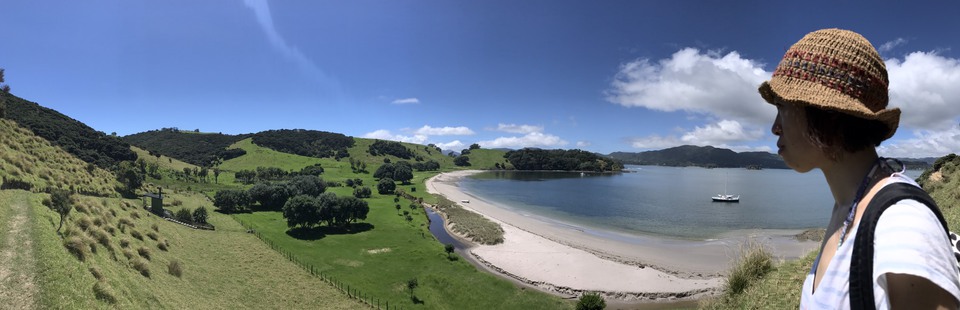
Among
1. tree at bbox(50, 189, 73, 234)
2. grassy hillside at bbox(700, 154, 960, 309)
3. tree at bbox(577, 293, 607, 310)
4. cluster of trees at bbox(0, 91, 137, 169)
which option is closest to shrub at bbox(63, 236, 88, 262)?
tree at bbox(50, 189, 73, 234)

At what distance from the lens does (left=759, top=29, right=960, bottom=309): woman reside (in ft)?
4.82

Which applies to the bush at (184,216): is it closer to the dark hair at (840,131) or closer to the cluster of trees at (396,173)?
the dark hair at (840,131)

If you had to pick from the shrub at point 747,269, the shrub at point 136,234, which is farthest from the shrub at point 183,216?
the shrub at point 747,269

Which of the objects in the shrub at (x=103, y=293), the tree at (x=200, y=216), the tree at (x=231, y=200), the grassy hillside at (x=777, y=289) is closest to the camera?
the grassy hillside at (x=777, y=289)

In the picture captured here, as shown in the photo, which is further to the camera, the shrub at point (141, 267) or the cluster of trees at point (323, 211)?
the cluster of trees at point (323, 211)

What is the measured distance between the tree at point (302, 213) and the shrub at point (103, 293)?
41542 mm

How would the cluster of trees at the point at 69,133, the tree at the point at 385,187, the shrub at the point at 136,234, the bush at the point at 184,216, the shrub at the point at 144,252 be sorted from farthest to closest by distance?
1. the tree at the point at 385,187
2. the cluster of trees at the point at 69,133
3. the bush at the point at 184,216
4. the shrub at the point at 136,234
5. the shrub at the point at 144,252

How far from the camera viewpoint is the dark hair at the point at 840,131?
6.87ft

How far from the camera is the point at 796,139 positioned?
7.83 feet

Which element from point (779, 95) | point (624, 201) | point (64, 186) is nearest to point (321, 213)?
point (64, 186)

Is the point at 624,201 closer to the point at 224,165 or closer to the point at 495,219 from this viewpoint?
the point at 495,219

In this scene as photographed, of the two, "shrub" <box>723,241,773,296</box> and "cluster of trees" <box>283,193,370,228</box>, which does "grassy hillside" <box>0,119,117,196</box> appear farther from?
"shrub" <box>723,241,773,296</box>

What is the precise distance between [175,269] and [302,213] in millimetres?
31565

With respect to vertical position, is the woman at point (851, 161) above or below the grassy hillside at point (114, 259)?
above
